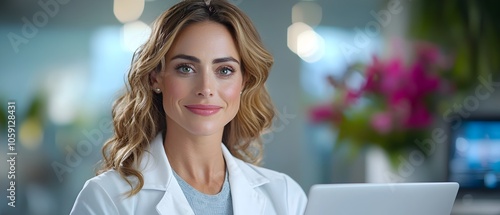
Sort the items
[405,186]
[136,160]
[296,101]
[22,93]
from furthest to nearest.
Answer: [296,101] → [22,93] → [136,160] → [405,186]

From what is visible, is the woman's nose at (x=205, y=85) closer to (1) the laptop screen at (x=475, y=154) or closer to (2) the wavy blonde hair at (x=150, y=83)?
(2) the wavy blonde hair at (x=150, y=83)

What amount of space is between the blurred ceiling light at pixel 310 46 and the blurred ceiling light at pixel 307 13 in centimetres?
6

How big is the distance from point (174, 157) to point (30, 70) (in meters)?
2.27

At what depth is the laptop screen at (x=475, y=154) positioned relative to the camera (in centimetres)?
444

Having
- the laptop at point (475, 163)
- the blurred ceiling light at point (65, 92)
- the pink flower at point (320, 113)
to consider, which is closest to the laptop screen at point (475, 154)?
the laptop at point (475, 163)

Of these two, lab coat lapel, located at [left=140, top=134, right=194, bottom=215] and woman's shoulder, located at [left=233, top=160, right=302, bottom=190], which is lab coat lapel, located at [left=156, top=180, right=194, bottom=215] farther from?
woman's shoulder, located at [left=233, top=160, right=302, bottom=190]

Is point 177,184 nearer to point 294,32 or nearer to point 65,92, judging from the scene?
point 65,92

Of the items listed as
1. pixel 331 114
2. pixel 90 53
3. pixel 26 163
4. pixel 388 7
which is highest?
pixel 388 7

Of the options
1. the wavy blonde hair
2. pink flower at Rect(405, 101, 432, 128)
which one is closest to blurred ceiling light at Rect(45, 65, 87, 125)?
pink flower at Rect(405, 101, 432, 128)

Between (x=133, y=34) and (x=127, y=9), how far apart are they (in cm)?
14

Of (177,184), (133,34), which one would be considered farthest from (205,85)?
(133,34)

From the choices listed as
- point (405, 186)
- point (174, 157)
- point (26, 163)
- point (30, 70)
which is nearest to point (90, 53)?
point (30, 70)

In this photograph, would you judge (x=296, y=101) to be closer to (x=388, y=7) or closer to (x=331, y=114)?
(x=331, y=114)

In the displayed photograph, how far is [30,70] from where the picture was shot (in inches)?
156
